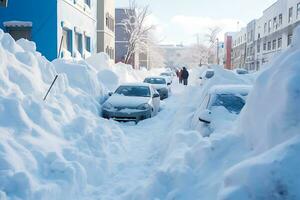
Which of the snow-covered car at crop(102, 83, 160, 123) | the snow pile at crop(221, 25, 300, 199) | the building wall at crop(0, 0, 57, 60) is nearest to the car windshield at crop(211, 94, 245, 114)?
the snow pile at crop(221, 25, 300, 199)

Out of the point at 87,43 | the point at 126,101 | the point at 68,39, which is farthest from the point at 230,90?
the point at 87,43

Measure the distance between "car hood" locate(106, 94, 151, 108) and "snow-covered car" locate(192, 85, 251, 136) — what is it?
447 cm

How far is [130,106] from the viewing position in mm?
12109

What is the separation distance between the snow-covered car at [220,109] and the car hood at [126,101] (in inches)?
176

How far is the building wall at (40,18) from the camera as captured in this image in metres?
18.4

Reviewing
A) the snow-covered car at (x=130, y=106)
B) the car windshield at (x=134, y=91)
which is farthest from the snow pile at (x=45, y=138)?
the car windshield at (x=134, y=91)

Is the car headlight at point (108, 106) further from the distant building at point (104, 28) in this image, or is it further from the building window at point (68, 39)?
the distant building at point (104, 28)

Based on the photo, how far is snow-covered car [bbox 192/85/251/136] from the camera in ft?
22.4

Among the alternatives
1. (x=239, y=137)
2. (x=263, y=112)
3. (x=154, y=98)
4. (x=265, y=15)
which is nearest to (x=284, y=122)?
(x=263, y=112)

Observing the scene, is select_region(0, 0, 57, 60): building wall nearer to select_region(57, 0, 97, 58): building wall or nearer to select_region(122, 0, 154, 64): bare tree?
select_region(57, 0, 97, 58): building wall

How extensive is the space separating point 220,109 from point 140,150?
227 cm

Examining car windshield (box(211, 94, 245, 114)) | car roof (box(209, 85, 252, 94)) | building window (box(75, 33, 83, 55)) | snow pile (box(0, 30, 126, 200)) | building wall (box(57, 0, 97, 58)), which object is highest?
building wall (box(57, 0, 97, 58))

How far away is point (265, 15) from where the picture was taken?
5356cm

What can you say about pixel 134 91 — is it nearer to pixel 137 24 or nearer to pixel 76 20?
pixel 76 20
